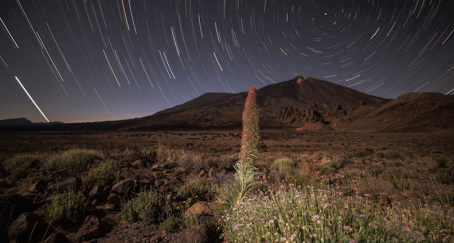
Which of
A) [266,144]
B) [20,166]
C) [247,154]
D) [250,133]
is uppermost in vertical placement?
[250,133]

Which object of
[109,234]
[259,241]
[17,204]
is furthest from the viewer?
[17,204]

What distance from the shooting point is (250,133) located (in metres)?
3.85

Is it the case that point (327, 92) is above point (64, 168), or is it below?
above

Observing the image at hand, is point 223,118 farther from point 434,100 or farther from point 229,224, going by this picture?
point 229,224

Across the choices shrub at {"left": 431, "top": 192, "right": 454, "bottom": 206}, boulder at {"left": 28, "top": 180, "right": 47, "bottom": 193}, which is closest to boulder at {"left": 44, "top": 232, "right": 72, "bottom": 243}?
boulder at {"left": 28, "top": 180, "right": 47, "bottom": 193}

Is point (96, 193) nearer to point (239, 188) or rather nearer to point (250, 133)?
point (239, 188)

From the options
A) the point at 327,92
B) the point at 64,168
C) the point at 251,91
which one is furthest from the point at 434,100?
the point at 327,92

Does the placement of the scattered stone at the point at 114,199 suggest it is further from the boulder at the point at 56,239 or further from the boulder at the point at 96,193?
the boulder at the point at 56,239

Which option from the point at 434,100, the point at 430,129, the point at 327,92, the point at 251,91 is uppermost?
the point at 327,92

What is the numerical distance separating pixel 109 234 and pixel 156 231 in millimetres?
756

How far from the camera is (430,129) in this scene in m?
41.3

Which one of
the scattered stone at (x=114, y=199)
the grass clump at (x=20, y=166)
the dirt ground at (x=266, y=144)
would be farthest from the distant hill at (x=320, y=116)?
the grass clump at (x=20, y=166)

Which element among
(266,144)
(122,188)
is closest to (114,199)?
(122,188)

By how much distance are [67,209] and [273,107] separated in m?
117
